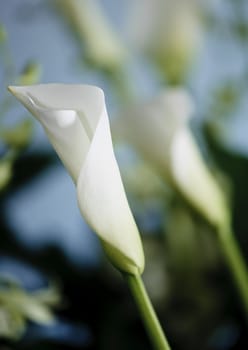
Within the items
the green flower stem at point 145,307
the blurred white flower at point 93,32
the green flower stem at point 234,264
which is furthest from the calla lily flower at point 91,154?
the blurred white flower at point 93,32

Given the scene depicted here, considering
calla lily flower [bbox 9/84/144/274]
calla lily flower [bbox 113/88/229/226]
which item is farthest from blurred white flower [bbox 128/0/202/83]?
calla lily flower [bbox 9/84/144/274]

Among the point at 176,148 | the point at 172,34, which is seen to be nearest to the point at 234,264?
the point at 176,148

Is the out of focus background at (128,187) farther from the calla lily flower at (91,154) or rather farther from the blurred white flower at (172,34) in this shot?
the calla lily flower at (91,154)

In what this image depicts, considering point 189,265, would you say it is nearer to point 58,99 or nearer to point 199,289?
point 199,289

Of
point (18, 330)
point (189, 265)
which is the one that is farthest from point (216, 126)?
point (18, 330)

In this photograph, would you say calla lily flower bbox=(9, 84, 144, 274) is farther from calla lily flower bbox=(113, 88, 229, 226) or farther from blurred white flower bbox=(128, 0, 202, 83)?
blurred white flower bbox=(128, 0, 202, 83)

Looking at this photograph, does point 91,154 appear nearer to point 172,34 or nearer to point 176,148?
point 176,148
